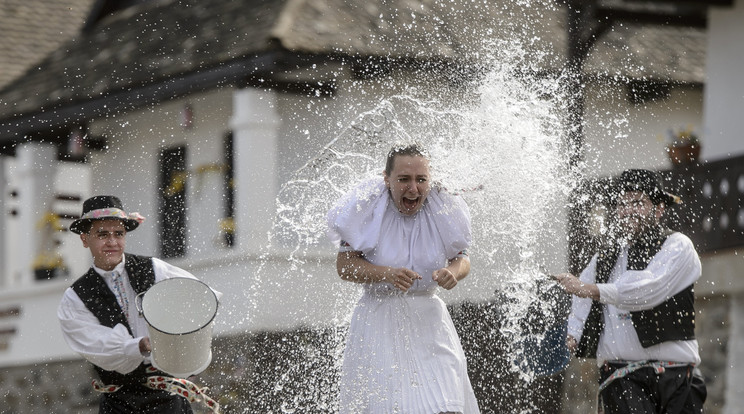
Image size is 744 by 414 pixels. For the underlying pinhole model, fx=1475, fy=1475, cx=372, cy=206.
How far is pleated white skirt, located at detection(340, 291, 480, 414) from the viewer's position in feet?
24.0

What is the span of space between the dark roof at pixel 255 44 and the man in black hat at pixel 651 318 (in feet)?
29.5

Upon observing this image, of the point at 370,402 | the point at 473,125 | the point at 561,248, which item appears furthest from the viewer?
the point at 561,248

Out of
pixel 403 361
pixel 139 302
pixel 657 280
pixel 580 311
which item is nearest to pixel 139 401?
pixel 139 302

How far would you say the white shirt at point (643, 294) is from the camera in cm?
880

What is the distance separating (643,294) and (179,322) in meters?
2.80

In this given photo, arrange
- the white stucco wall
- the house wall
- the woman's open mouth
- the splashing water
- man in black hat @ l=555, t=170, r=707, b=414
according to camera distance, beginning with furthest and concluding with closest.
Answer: the house wall
the white stucco wall
the splashing water
man in black hat @ l=555, t=170, r=707, b=414
the woman's open mouth

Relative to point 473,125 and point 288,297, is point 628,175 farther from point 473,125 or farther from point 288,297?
point 288,297

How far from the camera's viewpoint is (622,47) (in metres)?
20.2

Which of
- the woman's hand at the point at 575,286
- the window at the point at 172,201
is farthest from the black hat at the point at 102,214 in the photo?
the window at the point at 172,201

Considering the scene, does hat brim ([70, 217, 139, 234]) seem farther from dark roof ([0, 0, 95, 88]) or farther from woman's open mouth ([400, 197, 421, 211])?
dark roof ([0, 0, 95, 88])

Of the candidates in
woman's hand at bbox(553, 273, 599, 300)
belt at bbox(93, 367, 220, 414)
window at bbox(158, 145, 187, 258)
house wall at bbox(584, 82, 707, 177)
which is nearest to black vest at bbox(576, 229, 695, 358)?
woman's hand at bbox(553, 273, 599, 300)

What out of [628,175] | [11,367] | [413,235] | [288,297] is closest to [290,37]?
[288,297]

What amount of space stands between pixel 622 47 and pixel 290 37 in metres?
5.07

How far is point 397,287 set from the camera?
7301mm
